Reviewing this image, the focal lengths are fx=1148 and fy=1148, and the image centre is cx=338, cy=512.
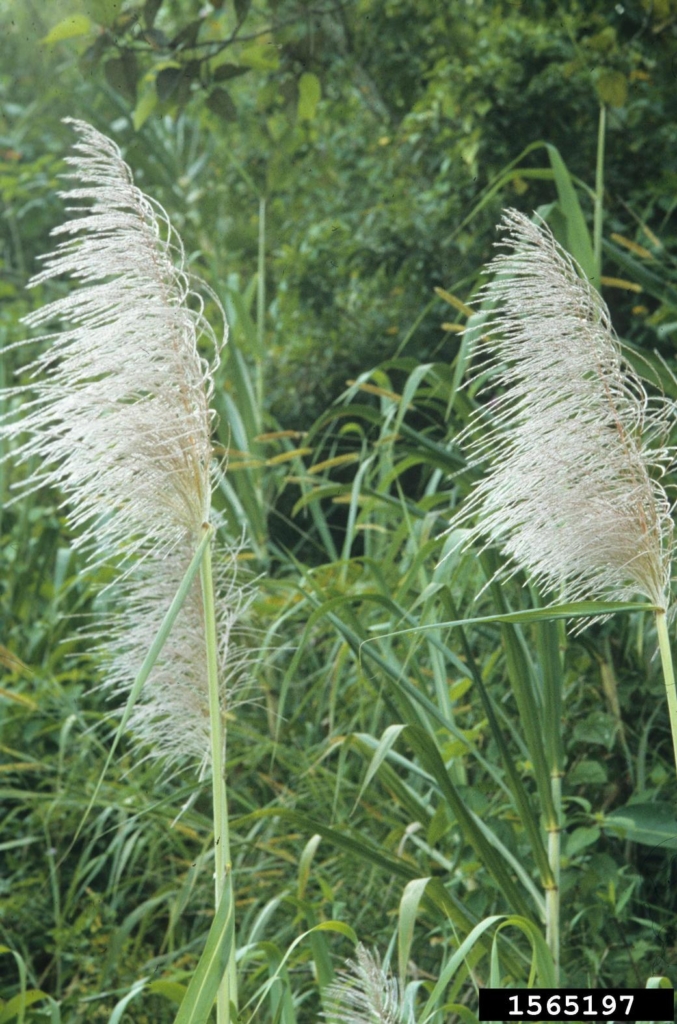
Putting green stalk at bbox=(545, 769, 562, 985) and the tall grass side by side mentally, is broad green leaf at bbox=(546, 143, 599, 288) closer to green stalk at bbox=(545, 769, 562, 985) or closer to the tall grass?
the tall grass

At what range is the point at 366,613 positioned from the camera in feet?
8.03

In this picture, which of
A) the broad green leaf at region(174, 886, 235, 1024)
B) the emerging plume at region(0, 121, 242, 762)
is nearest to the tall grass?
the broad green leaf at region(174, 886, 235, 1024)

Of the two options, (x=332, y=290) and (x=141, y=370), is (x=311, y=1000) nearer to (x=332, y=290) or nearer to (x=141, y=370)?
(x=141, y=370)

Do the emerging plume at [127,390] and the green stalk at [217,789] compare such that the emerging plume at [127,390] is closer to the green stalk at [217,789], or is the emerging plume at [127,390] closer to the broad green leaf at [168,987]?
the green stalk at [217,789]

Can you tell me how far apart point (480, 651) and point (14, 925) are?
1.17 m

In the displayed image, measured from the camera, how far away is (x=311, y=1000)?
209 centimetres

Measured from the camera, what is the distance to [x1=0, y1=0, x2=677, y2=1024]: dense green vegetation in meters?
1.67

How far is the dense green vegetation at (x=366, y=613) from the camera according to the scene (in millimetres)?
1670

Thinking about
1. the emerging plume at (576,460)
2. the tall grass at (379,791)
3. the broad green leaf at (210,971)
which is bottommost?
the tall grass at (379,791)

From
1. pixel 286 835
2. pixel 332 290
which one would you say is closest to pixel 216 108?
pixel 286 835

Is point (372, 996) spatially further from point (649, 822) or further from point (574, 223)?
point (574, 223)

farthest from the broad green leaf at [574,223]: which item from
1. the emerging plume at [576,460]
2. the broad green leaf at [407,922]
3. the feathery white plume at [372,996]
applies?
the feathery white plume at [372,996]

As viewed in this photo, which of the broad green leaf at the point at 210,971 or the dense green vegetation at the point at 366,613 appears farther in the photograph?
the dense green vegetation at the point at 366,613

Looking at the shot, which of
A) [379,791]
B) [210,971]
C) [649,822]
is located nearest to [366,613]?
[379,791]
